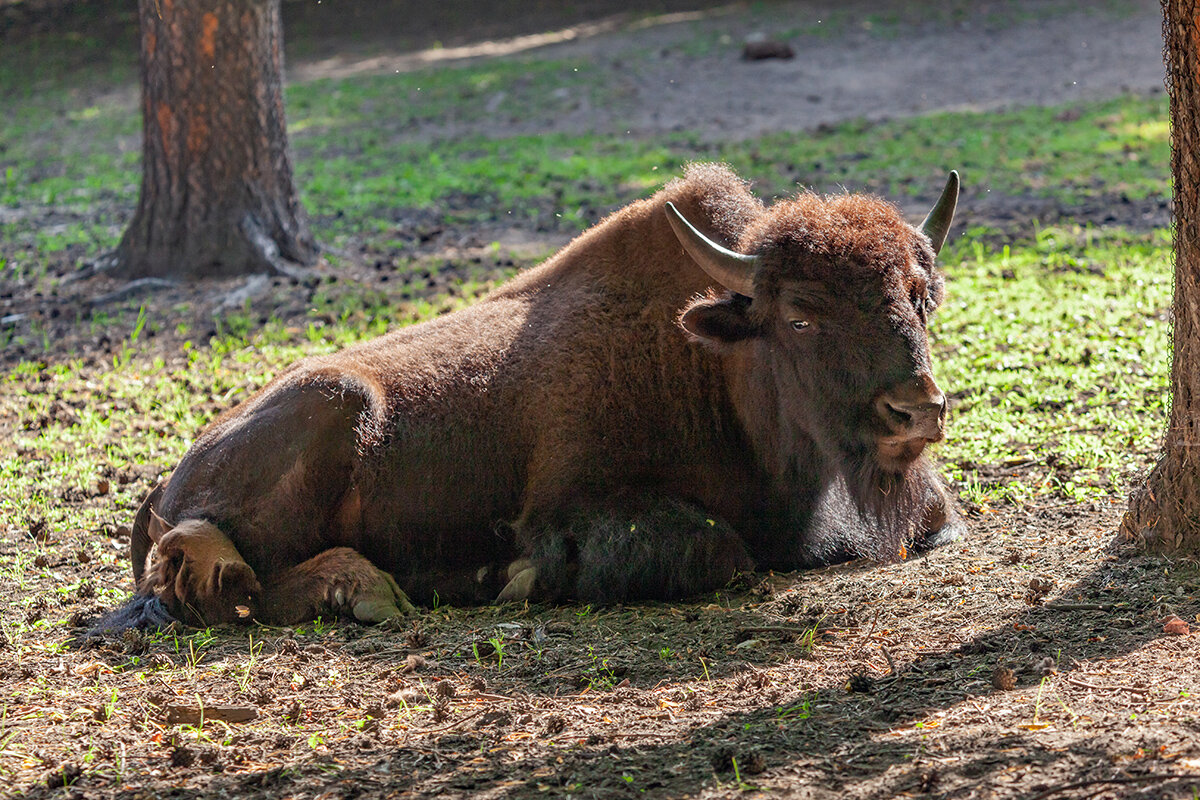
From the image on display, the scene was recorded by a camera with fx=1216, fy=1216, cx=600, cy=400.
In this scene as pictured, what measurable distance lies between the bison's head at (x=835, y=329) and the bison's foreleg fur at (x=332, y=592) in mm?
Result: 1833

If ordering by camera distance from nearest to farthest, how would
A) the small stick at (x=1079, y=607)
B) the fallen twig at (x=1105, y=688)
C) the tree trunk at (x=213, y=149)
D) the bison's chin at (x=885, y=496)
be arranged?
the fallen twig at (x=1105, y=688)
the small stick at (x=1079, y=607)
the bison's chin at (x=885, y=496)
the tree trunk at (x=213, y=149)

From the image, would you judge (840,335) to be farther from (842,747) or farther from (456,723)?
(456,723)

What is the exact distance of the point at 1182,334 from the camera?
4820mm

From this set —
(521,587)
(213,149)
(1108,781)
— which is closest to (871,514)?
(521,587)

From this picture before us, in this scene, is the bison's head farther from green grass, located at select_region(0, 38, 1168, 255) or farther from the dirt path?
the dirt path

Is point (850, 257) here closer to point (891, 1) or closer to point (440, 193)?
point (440, 193)

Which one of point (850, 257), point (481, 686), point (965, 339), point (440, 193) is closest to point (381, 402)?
point (481, 686)

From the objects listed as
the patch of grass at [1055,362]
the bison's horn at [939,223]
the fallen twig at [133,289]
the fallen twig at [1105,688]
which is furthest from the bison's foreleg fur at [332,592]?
the fallen twig at [133,289]

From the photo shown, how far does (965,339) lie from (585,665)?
17.7 ft

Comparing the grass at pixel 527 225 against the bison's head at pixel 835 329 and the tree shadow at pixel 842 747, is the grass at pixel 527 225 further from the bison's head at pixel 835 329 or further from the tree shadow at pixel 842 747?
the tree shadow at pixel 842 747

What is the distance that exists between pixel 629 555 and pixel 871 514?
46.8 inches

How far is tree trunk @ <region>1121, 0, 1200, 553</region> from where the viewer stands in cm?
459

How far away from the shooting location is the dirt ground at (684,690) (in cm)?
348

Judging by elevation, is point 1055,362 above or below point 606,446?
below
